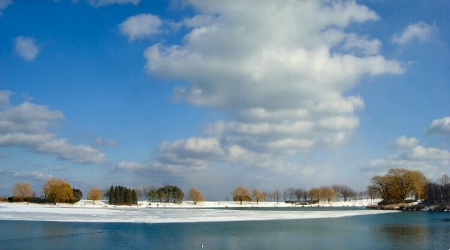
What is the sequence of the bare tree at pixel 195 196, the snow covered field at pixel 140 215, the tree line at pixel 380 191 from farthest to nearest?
the bare tree at pixel 195 196
the tree line at pixel 380 191
the snow covered field at pixel 140 215

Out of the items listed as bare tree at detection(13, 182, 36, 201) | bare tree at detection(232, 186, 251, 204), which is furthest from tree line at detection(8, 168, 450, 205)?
bare tree at detection(232, 186, 251, 204)

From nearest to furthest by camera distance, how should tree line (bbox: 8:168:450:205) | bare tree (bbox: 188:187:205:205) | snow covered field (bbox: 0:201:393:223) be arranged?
snow covered field (bbox: 0:201:393:223)
tree line (bbox: 8:168:450:205)
bare tree (bbox: 188:187:205:205)


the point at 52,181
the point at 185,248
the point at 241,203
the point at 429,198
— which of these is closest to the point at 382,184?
the point at 429,198

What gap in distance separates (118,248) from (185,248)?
4.15 m

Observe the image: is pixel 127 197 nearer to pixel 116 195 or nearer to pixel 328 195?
pixel 116 195

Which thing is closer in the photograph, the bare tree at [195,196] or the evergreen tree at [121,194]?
the evergreen tree at [121,194]

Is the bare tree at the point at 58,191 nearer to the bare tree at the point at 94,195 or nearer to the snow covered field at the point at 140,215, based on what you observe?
the bare tree at the point at 94,195

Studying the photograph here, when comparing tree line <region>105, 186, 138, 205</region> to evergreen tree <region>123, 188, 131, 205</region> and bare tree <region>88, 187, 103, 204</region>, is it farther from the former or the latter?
bare tree <region>88, 187, 103, 204</region>

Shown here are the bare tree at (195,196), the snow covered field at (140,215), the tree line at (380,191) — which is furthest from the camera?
the bare tree at (195,196)

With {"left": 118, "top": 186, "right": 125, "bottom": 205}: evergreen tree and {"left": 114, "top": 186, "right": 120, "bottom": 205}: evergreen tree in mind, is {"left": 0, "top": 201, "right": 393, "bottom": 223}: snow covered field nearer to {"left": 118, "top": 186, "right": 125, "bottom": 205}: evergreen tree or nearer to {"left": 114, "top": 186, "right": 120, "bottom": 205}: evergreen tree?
{"left": 118, "top": 186, "right": 125, "bottom": 205}: evergreen tree

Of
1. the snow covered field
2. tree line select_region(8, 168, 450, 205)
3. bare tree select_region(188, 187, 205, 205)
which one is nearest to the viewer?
the snow covered field

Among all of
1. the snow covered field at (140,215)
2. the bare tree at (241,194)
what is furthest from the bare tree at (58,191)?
the bare tree at (241,194)

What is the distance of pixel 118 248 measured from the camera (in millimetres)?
25484

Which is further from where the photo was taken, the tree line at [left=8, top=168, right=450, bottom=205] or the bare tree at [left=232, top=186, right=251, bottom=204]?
the bare tree at [left=232, top=186, right=251, bottom=204]
